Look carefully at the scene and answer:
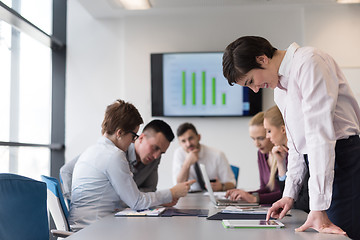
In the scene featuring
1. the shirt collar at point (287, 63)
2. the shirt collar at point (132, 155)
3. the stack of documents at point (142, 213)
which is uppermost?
the shirt collar at point (287, 63)

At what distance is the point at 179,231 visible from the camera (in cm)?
171

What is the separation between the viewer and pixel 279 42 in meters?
5.37

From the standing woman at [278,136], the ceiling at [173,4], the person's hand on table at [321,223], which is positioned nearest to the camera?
the person's hand on table at [321,223]

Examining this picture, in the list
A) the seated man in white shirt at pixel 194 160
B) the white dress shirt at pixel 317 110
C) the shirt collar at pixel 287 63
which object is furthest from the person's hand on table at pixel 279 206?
the seated man in white shirt at pixel 194 160

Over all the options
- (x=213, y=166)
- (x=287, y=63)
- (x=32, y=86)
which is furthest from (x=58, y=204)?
(x=32, y=86)

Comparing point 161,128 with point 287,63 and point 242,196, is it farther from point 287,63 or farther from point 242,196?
point 287,63

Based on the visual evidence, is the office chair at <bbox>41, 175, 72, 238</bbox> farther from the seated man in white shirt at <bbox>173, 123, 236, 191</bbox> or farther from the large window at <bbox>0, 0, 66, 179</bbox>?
the seated man in white shirt at <bbox>173, 123, 236, 191</bbox>

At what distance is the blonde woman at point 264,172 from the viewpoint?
275 centimetres

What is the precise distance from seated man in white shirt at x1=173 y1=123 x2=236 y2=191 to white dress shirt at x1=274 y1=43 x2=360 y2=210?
2.73 meters

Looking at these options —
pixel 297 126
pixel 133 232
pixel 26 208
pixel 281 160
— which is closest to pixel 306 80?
pixel 297 126

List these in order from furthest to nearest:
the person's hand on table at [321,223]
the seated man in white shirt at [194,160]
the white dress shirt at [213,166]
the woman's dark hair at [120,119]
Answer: the white dress shirt at [213,166] < the seated man in white shirt at [194,160] < the woman's dark hair at [120,119] < the person's hand on table at [321,223]

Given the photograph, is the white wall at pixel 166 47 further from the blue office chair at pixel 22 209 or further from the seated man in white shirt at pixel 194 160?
the blue office chair at pixel 22 209

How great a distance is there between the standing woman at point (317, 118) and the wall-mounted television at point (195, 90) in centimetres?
345

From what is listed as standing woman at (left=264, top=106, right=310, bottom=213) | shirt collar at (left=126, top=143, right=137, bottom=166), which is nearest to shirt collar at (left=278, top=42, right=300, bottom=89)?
standing woman at (left=264, top=106, right=310, bottom=213)
